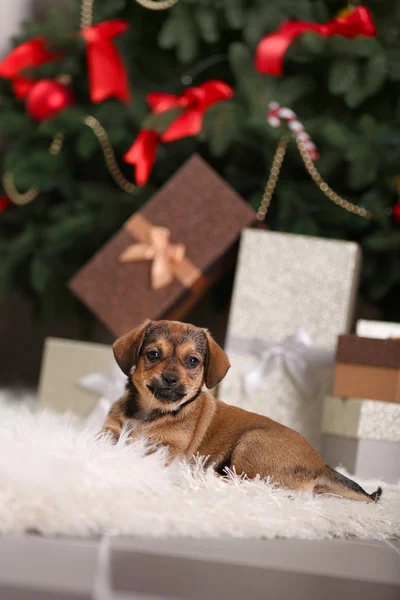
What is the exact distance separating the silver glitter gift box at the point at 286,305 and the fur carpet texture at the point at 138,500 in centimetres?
50

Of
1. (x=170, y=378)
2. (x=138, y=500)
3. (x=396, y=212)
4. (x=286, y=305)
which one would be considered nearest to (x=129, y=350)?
(x=170, y=378)

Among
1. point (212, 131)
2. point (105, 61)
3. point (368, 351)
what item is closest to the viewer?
point (368, 351)

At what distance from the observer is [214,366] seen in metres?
0.93

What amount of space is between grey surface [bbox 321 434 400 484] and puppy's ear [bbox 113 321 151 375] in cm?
61

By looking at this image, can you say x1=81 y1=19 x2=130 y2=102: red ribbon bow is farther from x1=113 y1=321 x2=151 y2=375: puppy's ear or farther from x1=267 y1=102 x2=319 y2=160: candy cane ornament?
x1=113 y1=321 x2=151 y2=375: puppy's ear

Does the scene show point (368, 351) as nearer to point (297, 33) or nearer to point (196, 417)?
point (196, 417)

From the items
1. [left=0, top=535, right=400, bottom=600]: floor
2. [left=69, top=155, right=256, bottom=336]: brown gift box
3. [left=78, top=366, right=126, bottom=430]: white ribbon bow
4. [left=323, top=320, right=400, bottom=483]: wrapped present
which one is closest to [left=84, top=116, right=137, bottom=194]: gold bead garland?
[left=69, top=155, right=256, bottom=336]: brown gift box

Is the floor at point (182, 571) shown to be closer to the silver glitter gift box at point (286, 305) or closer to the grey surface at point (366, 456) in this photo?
the grey surface at point (366, 456)

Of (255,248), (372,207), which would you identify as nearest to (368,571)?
(255,248)

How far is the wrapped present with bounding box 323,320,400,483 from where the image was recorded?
1300mm

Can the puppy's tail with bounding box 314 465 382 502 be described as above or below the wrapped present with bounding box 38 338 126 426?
above

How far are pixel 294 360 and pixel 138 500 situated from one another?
1.85 ft

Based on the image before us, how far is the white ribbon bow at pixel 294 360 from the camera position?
1.36 metres

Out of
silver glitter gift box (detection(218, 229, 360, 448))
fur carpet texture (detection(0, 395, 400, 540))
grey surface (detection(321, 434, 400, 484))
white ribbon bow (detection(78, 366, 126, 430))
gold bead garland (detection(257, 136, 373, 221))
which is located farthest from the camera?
gold bead garland (detection(257, 136, 373, 221))
